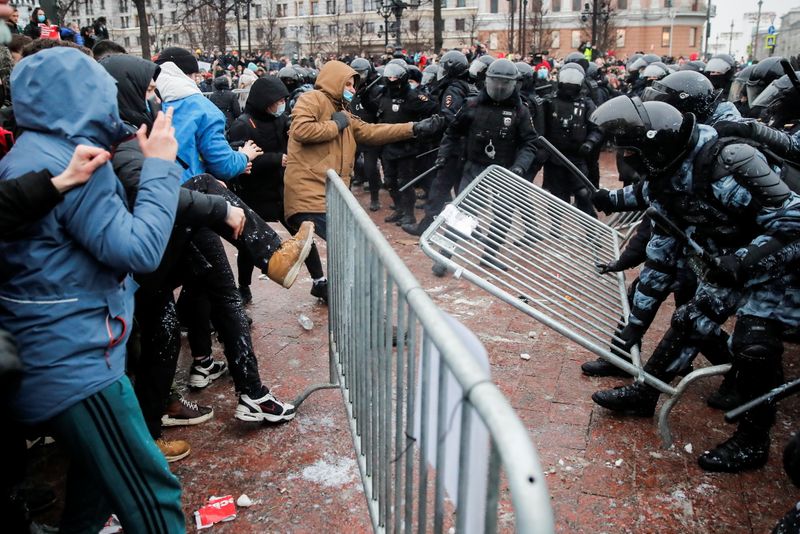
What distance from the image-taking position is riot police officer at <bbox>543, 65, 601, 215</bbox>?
26.0 feet

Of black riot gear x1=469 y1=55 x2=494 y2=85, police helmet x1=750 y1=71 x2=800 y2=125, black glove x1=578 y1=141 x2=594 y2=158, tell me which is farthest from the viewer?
black riot gear x1=469 y1=55 x2=494 y2=85

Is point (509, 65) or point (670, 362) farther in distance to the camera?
point (509, 65)

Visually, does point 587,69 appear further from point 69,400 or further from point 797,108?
point 69,400

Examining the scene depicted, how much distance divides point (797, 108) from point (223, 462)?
15.6 feet

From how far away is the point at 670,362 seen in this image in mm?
3779

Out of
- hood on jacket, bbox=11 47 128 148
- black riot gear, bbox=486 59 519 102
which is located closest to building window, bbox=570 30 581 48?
black riot gear, bbox=486 59 519 102

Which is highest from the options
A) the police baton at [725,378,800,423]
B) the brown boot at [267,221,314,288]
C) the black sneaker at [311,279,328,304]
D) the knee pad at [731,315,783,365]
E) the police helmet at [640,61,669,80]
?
the police helmet at [640,61,669,80]

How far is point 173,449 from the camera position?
3.47m

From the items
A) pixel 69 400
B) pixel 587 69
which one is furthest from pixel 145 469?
pixel 587 69

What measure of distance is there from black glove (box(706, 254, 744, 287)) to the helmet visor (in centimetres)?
405

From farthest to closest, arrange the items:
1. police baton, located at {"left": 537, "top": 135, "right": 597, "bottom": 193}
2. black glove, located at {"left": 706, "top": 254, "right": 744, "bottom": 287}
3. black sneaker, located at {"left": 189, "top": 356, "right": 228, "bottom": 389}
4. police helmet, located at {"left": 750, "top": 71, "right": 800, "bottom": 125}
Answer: police baton, located at {"left": 537, "top": 135, "right": 597, "bottom": 193} → police helmet, located at {"left": 750, "top": 71, "right": 800, "bottom": 125} → black sneaker, located at {"left": 189, "top": 356, "right": 228, "bottom": 389} → black glove, located at {"left": 706, "top": 254, "right": 744, "bottom": 287}

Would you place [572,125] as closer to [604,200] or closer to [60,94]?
[604,200]

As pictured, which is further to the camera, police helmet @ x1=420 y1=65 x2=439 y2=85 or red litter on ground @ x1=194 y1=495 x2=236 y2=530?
police helmet @ x1=420 y1=65 x2=439 y2=85

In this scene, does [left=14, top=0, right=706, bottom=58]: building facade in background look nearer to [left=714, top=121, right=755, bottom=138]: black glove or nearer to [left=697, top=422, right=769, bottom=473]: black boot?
[left=714, top=121, right=755, bottom=138]: black glove
